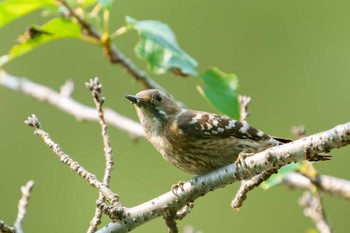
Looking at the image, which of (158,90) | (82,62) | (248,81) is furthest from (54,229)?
(158,90)

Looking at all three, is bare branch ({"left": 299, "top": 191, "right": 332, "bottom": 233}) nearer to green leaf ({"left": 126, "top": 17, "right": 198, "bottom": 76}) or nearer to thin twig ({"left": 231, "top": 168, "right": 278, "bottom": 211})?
thin twig ({"left": 231, "top": 168, "right": 278, "bottom": 211})

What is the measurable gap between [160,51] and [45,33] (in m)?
0.55

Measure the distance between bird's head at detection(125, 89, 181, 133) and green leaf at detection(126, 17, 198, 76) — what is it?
1.62 ft

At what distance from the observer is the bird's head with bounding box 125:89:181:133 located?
4.38 metres

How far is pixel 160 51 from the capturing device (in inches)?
153

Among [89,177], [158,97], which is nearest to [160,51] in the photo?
[158,97]

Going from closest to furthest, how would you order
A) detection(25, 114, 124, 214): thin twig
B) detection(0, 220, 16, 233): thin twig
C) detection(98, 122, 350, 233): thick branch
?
detection(98, 122, 350, 233): thick branch, detection(0, 220, 16, 233): thin twig, detection(25, 114, 124, 214): thin twig

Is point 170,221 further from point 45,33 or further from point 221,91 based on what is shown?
point 45,33

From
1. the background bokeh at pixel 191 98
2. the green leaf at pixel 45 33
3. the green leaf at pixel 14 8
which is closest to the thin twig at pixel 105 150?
the green leaf at pixel 45 33

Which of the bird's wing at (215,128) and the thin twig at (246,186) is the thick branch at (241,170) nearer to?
the thin twig at (246,186)

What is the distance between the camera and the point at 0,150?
9484 millimetres

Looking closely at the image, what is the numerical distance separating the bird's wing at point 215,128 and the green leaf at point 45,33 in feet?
2.33

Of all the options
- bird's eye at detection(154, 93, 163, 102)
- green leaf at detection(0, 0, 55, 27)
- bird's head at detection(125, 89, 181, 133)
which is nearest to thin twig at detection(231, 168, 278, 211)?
bird's head at detection(125, 89, 181, 133)

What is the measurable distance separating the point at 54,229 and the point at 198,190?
5.79 m
